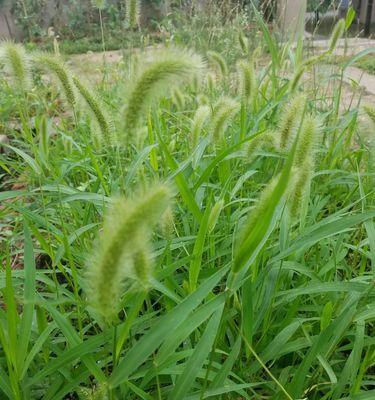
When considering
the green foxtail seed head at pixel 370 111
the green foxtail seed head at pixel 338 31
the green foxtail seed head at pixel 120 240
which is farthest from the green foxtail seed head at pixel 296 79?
the green foxtail seed head at pixel 120 240

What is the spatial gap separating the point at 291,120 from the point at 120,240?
689mm

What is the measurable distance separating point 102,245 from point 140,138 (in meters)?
0.92

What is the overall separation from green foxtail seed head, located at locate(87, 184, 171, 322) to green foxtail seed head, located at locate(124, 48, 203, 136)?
10.3 inches

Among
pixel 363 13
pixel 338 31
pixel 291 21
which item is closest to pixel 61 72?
pixel 338 31

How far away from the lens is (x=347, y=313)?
1.04 m

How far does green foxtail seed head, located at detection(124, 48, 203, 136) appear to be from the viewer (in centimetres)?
79

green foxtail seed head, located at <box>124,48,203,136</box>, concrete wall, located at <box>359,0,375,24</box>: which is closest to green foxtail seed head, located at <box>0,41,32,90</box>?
green foxtail seed head, located at <box>124,48,203,136</box>

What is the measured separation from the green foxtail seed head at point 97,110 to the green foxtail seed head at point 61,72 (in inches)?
2.2

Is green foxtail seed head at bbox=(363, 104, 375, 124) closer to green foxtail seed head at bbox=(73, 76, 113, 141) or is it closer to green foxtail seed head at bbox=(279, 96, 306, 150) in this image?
green foxtail seed head at bbox=(279, 96, 306, 150)

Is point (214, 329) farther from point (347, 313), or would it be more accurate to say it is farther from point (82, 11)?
point (82, 11)

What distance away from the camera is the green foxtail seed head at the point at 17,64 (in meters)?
1.19

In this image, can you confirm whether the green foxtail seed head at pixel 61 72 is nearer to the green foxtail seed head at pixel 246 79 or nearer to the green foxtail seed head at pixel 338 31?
the green foxtail seed head at pixel 246 79

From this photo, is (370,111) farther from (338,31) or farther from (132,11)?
(132,11)

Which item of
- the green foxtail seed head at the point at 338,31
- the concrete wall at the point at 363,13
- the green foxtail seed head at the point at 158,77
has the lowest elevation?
the concrete wall at the point at 363,13
